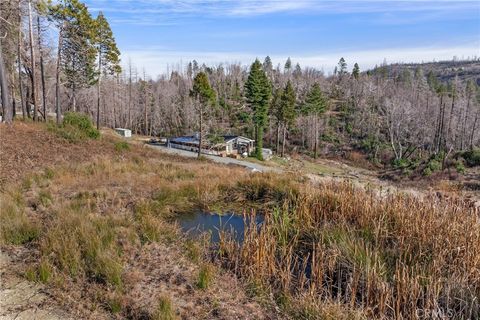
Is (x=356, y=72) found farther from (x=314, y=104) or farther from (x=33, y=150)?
(x=33, y=150)

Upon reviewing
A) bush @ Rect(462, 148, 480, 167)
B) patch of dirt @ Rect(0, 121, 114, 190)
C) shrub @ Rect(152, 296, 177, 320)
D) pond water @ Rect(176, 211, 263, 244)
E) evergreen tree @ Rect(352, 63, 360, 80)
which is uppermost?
evergreen tree @ Rect(352, 63, 360, 80)

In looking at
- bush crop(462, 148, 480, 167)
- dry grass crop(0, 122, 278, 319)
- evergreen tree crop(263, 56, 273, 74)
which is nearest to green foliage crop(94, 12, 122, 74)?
dry grass crop(0, 122, 278, 319)

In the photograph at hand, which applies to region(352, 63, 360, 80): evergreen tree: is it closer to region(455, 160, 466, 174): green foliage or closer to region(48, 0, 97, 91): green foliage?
region(455, 160, 466, 174): green foliage

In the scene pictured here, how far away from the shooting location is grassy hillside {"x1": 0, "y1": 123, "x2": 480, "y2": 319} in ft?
11.8

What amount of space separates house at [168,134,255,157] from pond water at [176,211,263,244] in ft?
98.5

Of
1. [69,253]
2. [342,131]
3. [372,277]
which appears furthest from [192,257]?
[342,131]

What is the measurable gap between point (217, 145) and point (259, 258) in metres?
33.7

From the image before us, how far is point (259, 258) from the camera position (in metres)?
4.39

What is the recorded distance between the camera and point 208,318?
3.51m

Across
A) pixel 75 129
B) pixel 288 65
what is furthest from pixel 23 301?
pixel 288 65

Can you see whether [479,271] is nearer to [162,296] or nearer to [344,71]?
[162,296]

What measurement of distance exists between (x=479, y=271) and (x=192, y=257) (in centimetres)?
359

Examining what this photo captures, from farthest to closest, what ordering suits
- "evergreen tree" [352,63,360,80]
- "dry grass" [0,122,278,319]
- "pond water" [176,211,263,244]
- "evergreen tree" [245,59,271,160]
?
"evergreen tree" [352,63,360,80], "evergreen tree" [245,59,271,160], "pond water" [176,211,263,244], "dry grass" [0,122,278,319]

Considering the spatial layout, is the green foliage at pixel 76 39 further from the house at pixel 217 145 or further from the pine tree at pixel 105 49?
the house at pixel 217 145
